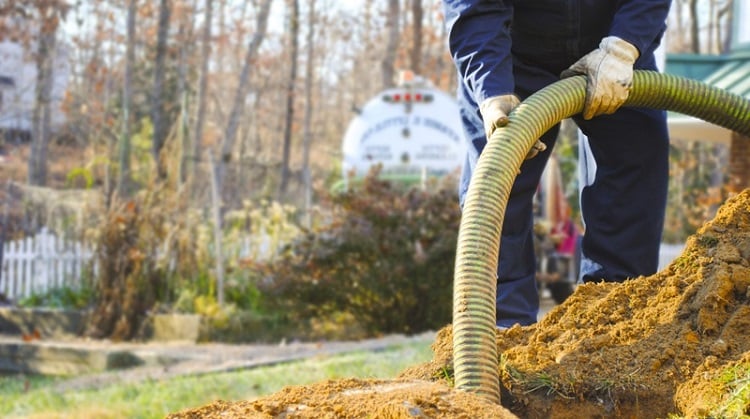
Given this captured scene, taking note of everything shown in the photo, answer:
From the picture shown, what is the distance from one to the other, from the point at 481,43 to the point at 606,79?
1.48 feet

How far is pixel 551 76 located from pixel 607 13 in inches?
10.3

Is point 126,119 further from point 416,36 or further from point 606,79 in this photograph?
point 606,79

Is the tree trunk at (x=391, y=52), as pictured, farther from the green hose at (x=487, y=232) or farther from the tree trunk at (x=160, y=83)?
the green hose at (x=487, y=232)

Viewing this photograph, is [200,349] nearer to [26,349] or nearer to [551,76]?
[26,349]

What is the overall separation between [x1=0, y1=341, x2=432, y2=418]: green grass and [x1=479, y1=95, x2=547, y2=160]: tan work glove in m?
3.18

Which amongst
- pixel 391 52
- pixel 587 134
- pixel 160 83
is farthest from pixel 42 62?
pixel 587 134

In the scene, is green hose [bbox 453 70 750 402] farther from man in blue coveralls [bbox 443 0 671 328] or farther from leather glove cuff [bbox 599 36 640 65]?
man in blue coveralls [bbox 443 0 671 328]

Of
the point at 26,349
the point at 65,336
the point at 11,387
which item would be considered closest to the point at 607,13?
the point at 11,387

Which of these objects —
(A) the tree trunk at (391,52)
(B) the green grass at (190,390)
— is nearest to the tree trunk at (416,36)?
(A) the tree trunk at (391,52)

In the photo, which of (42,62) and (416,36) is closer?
(42,62)

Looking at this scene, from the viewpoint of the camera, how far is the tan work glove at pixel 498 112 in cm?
261

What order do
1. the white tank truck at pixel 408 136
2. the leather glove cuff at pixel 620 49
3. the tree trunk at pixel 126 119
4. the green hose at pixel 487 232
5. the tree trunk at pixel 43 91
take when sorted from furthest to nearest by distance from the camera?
the tree trunk at pixel 43 91 < the white tank truck at pixel 408 136 < the tree trunk at pixel 126 119 < the leather glove cuff at pixel 620 49 < the green hose at pixel 487 232

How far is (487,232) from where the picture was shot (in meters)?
2.28

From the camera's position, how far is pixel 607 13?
3.27 meters
